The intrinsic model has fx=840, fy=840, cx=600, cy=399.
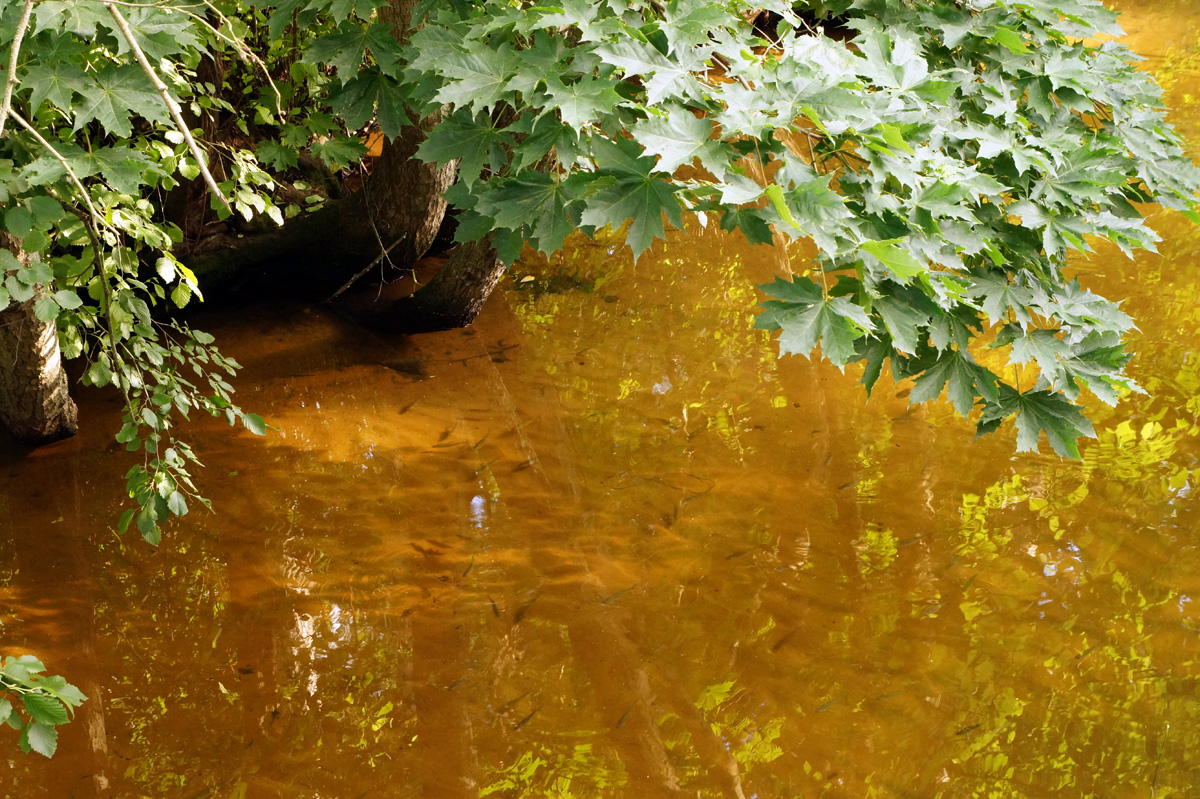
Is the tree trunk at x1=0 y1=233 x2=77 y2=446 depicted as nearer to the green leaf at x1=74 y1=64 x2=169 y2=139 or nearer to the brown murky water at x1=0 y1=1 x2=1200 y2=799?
the brown murky water at x1=0 y1=1 x2=1200 y2=799

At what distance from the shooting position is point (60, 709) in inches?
54.7

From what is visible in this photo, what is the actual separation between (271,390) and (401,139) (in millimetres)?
1334

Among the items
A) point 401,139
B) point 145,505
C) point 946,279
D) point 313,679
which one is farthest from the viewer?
point 401,139

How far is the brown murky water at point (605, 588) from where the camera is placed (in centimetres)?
270

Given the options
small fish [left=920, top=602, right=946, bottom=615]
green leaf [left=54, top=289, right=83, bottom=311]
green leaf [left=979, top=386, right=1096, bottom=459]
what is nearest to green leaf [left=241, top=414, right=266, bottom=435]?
green leaf [left=54, top=289, right=83, bottom=311]

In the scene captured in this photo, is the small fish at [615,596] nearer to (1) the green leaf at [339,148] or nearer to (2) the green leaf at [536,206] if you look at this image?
(2) the green leaf at [536,206]

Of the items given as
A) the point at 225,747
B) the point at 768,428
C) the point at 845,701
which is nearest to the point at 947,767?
the point at 845,701

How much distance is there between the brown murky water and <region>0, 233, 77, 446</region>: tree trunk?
0.12 meters

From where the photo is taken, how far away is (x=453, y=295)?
428 cm

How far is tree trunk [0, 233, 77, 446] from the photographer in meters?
3.17

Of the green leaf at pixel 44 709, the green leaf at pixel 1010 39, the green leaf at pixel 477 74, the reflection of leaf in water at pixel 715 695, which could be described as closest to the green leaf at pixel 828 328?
the green leaf at pixel 477 74

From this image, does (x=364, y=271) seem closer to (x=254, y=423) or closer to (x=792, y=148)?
(x=254, y=423)

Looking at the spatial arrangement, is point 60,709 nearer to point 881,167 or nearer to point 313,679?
point 313,679

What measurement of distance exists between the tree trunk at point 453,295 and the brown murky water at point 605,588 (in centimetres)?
13
